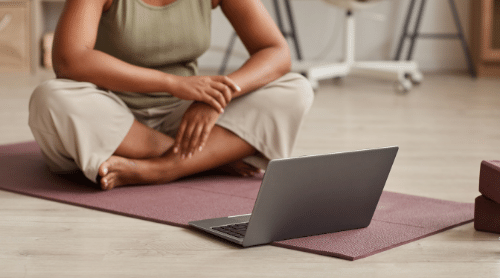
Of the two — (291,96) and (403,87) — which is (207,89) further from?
(403,87)

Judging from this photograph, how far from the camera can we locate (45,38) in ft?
13.4

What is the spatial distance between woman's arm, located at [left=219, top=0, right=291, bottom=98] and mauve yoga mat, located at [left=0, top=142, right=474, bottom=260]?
0.85ft

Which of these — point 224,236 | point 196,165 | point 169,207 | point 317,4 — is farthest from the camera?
point 317,4

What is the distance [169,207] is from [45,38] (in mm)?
3103

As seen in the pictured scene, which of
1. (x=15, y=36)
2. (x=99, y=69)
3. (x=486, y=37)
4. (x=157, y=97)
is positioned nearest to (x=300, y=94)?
(x=157, y=97)

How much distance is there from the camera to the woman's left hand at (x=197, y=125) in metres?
1.44

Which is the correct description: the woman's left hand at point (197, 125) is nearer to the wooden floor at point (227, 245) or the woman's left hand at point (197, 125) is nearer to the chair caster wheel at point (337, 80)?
the wooden floor at point (227, 245)

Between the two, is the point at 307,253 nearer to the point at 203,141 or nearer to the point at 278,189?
the point at 278,189

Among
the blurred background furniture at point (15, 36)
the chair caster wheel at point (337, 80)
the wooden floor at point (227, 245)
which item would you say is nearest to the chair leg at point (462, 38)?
the chair caster wheel at point (337, 80)

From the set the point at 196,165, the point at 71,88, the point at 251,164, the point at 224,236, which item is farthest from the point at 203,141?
the point at 224,236

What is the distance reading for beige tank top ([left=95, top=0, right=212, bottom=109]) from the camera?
1.51 m

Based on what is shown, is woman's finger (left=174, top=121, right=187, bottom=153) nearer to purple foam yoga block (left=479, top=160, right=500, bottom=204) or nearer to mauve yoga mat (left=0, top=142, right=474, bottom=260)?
mauve yoga mat (left=0, top=142, right=474, bottom=260)

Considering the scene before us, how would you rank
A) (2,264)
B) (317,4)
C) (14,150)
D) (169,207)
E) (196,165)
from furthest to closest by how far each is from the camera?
(317,4) → (14,150) → (196,165) → (169,207) → (2,264)

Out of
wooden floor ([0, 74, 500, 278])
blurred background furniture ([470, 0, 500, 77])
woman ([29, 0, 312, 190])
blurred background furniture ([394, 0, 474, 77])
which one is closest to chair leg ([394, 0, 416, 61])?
blurred background furniture ([394, 0, 474, 77])
